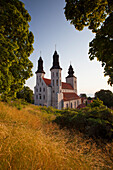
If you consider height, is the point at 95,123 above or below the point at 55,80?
below

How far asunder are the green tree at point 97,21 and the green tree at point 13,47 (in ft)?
11.8

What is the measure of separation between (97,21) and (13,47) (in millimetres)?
4442

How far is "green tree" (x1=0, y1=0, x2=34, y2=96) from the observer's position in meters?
4.55

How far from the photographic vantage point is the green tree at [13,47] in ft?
14.9

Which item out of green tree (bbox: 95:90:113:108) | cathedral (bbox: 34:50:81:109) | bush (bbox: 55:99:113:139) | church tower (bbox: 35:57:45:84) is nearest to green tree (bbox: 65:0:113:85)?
bush (bbox: 55:99:113:139)

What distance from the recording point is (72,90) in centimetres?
4719

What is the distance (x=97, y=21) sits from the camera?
329 centimetres

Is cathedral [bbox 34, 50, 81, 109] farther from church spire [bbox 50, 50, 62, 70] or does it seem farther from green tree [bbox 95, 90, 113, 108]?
green tree [bbox 95, 90, 113, 108]

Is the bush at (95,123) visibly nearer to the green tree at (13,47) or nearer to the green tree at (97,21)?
the green tree at (97,21)

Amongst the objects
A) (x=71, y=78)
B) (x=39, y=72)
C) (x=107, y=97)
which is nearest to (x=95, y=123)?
(x=39, y=72)

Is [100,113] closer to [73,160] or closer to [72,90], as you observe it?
[73,160]

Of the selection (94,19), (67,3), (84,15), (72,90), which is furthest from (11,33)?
(72,90)

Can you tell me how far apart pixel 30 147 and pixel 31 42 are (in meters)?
7.88

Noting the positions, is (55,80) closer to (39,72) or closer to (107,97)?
(39,72)
